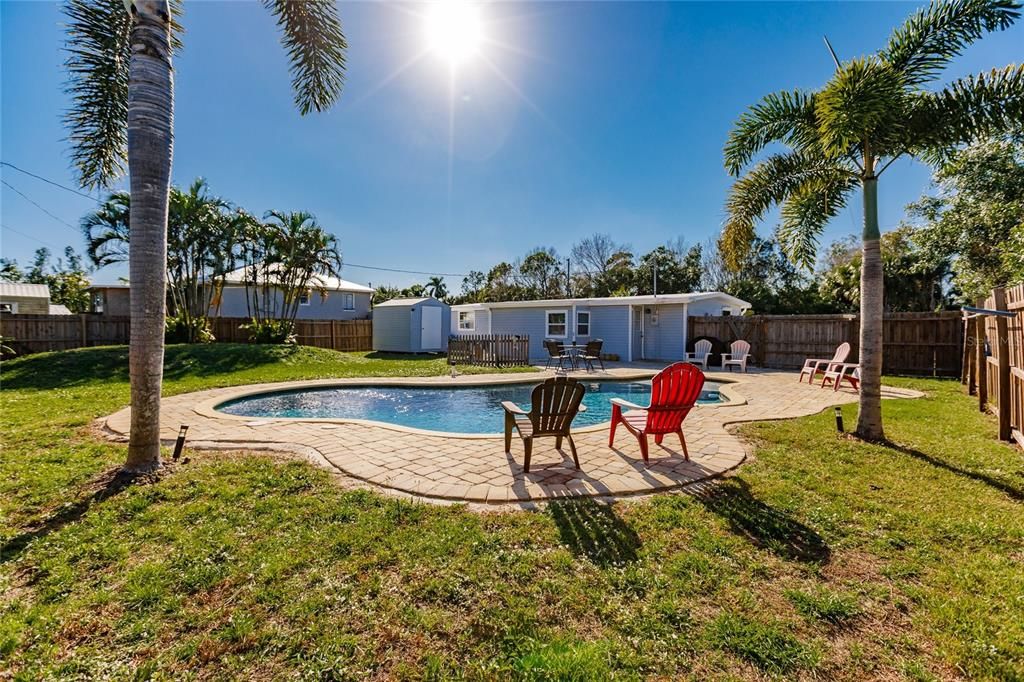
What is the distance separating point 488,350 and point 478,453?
35.4 ft

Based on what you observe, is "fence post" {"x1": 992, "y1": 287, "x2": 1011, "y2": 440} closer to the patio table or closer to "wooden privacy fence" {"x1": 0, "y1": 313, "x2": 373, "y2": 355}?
the patio table

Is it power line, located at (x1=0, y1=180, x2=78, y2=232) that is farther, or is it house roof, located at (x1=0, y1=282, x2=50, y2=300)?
house roof, located at (x1=0, y1=282, x2=50, y2=300)

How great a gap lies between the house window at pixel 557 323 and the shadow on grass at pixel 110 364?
1059 centimetres

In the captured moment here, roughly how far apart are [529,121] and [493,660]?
13.6m

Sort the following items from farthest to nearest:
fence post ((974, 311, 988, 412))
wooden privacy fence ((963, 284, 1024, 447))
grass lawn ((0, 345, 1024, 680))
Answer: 1. fence post ((974, 311, 988, 412))
2. wooden privacy fence ((963, 284, 1024, 447))
3. grass lawn ((0, 345, 1024, 680))

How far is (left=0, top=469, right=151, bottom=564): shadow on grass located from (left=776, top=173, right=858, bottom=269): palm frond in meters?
8.75

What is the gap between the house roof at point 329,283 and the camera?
20.4 m

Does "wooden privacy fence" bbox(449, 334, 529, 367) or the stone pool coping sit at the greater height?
"wooden privacy fence" bbox(449, 334, 529, 367)

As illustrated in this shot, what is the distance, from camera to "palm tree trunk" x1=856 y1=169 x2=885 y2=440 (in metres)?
5.14

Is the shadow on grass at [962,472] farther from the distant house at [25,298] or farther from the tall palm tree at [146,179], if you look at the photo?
the distant house at [25,298]

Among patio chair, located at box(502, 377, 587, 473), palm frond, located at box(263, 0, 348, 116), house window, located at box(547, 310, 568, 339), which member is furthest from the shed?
patio chair, located at box(502, 377, 587, 473)

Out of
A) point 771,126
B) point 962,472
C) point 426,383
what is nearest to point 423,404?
point 426,383

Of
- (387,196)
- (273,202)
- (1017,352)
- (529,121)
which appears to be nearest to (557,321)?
(529,121)

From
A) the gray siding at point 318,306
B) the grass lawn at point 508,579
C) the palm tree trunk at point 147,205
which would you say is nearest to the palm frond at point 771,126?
the grass lawn at point 508,579
